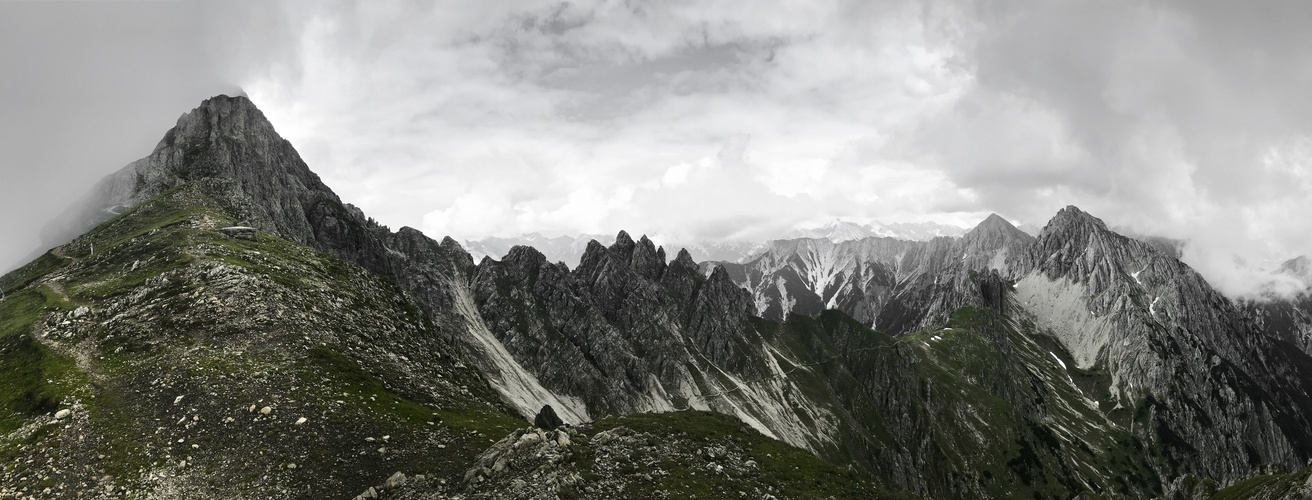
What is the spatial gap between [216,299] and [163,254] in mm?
19336

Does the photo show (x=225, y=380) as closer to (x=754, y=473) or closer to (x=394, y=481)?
(x=394, y=481)

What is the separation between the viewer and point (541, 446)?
1506 inches

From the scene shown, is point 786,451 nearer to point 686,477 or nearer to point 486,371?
point 686,477

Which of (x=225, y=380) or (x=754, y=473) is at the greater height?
(x=225, y=380)

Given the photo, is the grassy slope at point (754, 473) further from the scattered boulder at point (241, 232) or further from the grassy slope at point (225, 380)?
the scattered boulder at point (241, 232)

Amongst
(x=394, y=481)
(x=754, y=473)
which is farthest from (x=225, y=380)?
(x=754, y=473)

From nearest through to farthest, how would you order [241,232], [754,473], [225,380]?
[225,380], [754,473], [241,232]

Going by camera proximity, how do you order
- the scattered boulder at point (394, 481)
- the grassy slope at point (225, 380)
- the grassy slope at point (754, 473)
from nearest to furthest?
the scattered boulder at point (394, 481)
the grassy slope at point (225, 380)
the grassy slope at point (754, 473)

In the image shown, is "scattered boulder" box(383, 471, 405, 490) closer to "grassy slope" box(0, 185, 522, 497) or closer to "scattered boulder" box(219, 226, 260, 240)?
"grassy slope" box(0, 185, 522, 497)

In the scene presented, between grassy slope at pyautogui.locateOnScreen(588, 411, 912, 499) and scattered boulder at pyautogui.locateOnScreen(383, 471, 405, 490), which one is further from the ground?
grassy slope at pyautogui.locateOnScreen(588, 411, 912, 499)

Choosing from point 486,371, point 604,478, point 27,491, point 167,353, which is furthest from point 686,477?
point 486,371

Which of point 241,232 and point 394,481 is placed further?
point 241,232

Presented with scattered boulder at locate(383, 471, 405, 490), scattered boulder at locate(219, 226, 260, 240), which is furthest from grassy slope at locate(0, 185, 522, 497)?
scattered boulder at locate(219, 226, 260, 240)

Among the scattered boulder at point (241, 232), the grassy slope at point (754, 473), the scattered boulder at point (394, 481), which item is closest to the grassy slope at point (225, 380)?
the scattered boulder at point (394, 481)
